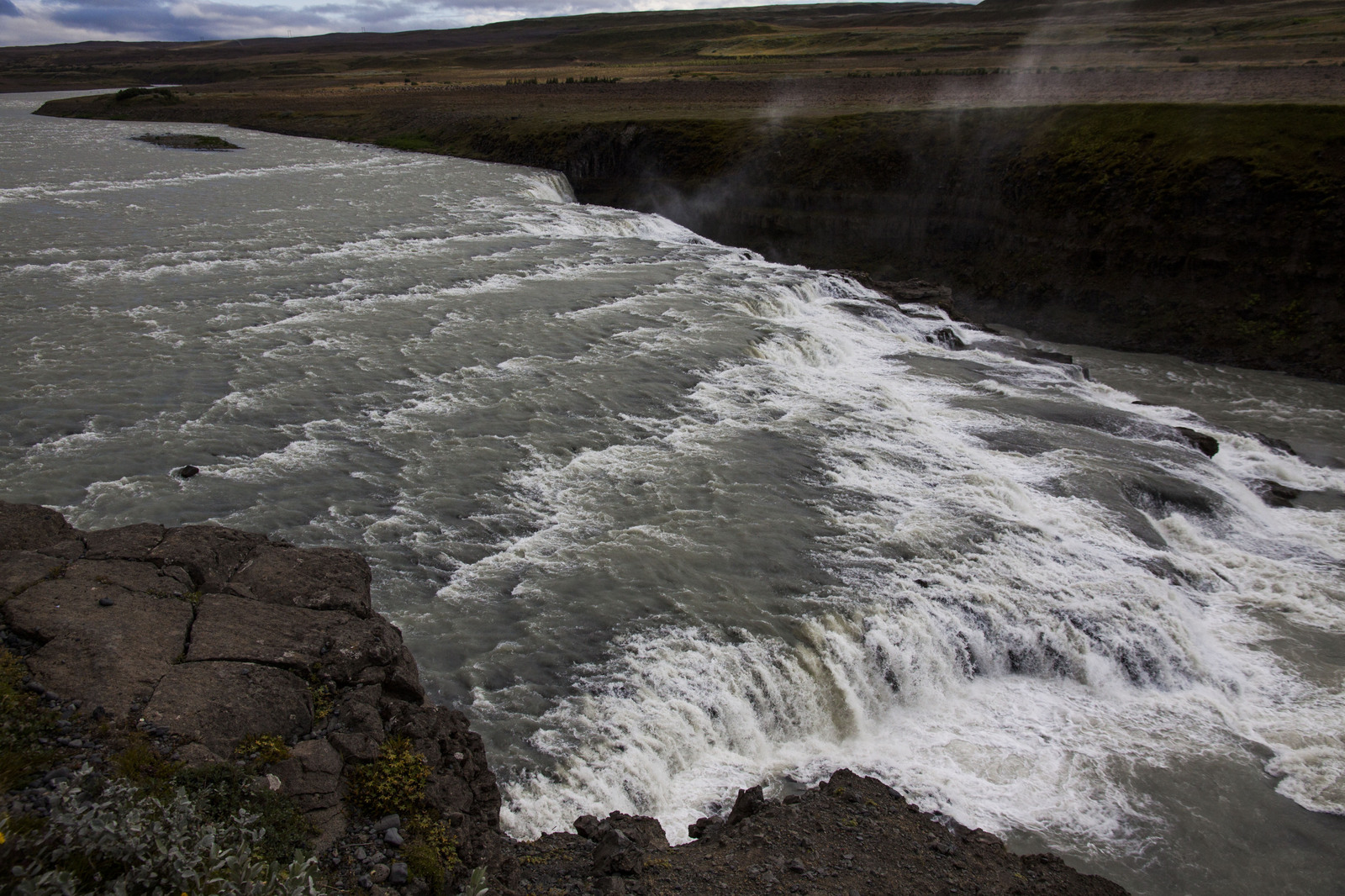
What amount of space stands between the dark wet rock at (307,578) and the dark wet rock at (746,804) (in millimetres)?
5333

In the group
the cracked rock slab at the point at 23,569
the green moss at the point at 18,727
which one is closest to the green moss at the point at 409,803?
the green moss at the point at 18,727

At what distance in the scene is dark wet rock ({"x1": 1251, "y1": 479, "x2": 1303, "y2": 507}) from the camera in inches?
856

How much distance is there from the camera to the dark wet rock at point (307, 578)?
37.3 feet

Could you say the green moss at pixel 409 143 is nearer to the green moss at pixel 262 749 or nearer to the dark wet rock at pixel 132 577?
the dark wet rock at pixel 132 577

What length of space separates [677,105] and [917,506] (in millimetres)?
54313

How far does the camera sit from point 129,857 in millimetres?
6438

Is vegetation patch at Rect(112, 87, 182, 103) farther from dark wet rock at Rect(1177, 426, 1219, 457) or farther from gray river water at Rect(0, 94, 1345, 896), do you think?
dark wet rock at Rect(1177, 426, 1219, 457)

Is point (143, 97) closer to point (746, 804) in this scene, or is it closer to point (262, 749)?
point (262, 749)

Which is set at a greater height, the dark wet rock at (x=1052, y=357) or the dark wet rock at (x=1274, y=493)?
the dark wet rock at (x=1052, y=357)

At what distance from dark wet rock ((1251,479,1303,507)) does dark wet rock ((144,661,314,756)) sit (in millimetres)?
22234

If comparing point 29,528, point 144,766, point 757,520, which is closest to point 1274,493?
point 757,520

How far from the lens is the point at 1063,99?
167 ft

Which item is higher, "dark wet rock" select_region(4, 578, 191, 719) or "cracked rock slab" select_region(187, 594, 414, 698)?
"dark wet rock" select_region(4, 578, 191, 719)

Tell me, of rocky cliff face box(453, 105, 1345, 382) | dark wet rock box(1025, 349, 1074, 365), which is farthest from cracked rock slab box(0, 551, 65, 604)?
rocky cliff face box(453, 105, 1345, 382)
